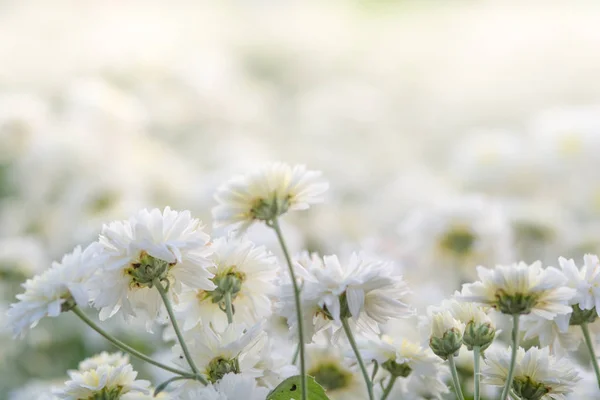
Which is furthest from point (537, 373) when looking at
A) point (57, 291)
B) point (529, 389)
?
point (57, 291)

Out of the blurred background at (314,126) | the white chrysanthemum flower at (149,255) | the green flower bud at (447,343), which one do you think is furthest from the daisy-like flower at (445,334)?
the blurred background at (314,126)

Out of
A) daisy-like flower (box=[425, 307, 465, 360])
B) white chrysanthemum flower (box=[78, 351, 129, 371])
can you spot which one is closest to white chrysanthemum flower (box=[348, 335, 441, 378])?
daisy-like flower (box=[425, 307, 465, 360])

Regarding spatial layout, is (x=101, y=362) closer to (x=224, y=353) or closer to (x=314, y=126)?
(x=224, y=353)

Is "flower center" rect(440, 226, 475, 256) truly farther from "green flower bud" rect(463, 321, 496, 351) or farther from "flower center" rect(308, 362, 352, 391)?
"green flower bud" rect(463, 321, 496, 351)

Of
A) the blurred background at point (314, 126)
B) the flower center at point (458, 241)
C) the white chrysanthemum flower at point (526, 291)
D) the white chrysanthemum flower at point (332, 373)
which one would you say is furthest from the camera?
the blurred background at point (314, 126)

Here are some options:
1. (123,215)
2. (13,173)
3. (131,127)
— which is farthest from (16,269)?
(131,127)

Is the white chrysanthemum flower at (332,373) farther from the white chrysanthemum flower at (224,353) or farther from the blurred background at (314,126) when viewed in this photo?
the blurred background at (314,126)
